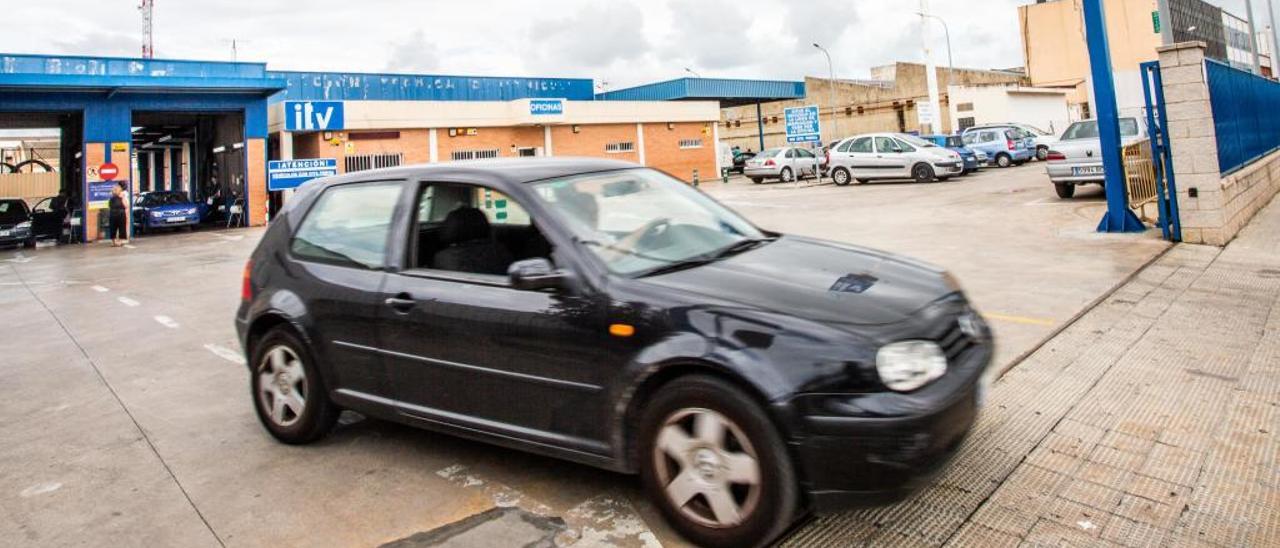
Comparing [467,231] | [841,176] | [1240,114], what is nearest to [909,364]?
[467,231]

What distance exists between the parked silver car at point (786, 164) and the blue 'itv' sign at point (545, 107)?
932cm

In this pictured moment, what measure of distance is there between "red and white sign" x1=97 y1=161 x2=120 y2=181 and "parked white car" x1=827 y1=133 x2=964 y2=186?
75.3ft

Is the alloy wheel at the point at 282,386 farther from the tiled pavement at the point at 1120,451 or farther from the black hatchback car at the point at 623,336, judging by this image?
the tiled pavement at the point at 1120,451

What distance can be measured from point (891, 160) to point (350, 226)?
2131 centimetres

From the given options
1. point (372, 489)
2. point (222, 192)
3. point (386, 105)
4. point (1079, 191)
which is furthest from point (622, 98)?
point (372, 489)

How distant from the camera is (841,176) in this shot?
24.6 metres

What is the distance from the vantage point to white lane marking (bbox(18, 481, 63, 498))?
145 inches

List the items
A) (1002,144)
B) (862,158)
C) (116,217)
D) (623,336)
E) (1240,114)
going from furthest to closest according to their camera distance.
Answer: (1002,144) < (862,158) < (116,217) < (1240,114) < (623,336)

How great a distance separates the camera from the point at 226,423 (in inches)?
183

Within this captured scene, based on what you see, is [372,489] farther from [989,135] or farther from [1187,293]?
[989,135]

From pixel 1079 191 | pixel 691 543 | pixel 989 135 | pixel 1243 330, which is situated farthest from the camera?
pixel 989 135

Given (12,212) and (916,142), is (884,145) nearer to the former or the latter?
(916,142)

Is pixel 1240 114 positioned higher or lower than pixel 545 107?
lower

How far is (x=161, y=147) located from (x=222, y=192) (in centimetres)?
1459
